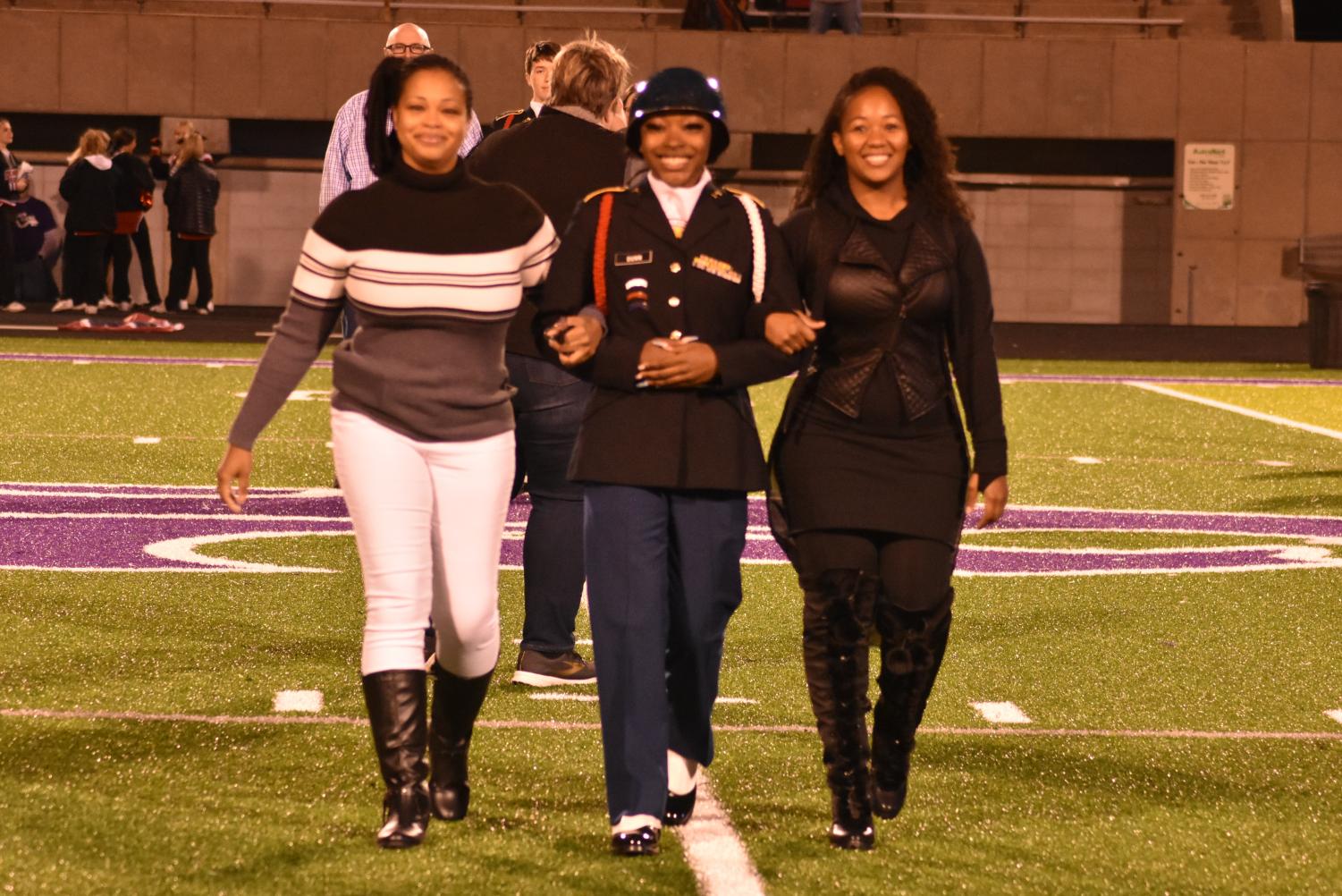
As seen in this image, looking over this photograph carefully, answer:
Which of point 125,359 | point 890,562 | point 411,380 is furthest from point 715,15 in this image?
point 411,380

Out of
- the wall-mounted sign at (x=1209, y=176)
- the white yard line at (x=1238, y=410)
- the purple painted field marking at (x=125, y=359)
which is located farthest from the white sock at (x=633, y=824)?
the wall-mounted sign at (x=1209, y=176)

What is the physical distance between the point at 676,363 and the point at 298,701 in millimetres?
2202

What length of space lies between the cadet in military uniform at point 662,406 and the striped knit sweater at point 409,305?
164mm

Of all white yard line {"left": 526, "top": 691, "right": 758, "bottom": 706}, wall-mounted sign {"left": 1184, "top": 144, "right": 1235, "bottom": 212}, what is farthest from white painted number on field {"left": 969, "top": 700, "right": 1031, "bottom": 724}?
wall-mounted sign {"left": 1184, "top": 144, "right": 1235, "bottom": 212}

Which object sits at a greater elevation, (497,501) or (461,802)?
(497,501)

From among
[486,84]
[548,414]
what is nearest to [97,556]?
[548,414]

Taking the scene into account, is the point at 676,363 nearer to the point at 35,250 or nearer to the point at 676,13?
the point at 35,250

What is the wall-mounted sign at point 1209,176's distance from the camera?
3278cm

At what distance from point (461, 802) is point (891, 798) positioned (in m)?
0.99

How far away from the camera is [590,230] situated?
194 inches

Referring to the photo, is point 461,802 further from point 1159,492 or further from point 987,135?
point 987,135

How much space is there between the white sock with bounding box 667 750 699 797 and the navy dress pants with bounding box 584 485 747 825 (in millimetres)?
178

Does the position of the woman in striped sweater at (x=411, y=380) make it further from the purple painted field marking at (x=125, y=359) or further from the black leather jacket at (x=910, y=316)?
the purple painted field marking at (x=125, y=359)

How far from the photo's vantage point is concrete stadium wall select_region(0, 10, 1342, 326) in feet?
105
